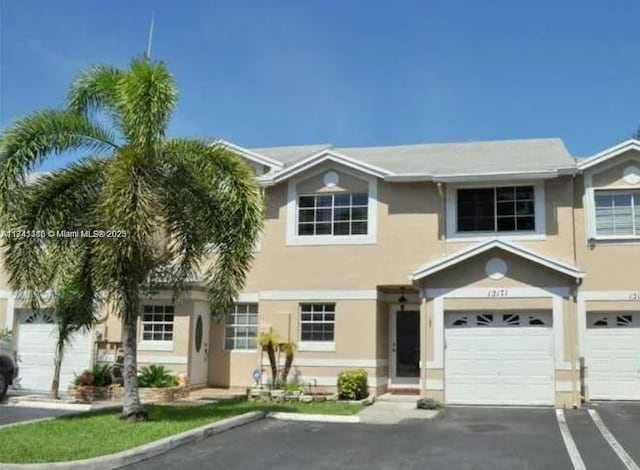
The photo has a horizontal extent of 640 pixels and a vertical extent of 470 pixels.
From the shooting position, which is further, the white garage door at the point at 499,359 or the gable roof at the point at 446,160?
the gable roof at the point at 446,160

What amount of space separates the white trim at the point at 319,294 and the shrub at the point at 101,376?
455 cm

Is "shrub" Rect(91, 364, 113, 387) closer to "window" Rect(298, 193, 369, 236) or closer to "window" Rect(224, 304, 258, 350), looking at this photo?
"window" Rect(224, 304, 258, 350)

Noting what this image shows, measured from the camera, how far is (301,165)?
2000 centimetres

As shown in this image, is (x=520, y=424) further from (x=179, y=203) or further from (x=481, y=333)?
(x=179, y=203)

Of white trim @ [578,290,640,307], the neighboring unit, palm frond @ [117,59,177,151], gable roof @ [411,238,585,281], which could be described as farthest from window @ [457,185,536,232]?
palm frond @ [117,59,177,151]

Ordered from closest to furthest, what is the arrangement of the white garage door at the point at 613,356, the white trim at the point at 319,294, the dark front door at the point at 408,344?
the white garage door at the point at 613,356 < the white trim at the point at 319,294 < the dark front door at the point at 408,344

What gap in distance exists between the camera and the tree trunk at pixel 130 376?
13.1m

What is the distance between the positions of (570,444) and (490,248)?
684cm

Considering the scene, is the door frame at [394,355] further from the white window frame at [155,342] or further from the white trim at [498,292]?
the white window frame at [155,342]

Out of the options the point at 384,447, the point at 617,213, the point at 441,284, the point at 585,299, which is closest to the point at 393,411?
the point at 441,284

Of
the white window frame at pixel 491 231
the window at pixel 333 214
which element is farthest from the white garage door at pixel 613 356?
the window at pixel 333 214

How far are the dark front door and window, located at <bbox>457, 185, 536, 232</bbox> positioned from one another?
2.93 metres

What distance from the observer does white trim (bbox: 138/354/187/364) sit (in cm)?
1962

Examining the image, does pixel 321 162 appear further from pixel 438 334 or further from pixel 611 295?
pixel 611 295
